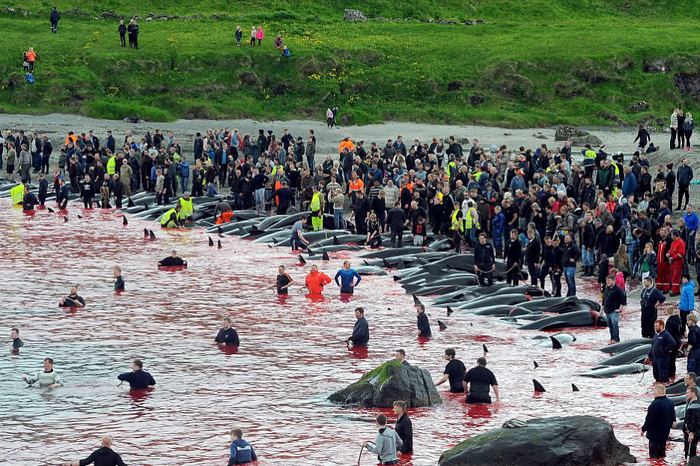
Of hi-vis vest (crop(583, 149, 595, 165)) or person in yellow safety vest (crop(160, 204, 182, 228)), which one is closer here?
hi-vis vest (crop(583, 149, 595, 165))

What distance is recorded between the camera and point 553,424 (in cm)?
1944

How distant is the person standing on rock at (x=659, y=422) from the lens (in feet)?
63.9

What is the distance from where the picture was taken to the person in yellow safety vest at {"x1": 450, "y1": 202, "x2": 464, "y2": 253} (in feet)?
124

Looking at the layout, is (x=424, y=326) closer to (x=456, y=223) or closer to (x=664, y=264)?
(x=664, y=264)

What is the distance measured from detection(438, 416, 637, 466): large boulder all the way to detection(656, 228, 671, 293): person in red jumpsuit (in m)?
12.9

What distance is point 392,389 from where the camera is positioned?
23219mm

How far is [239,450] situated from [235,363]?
7560mm

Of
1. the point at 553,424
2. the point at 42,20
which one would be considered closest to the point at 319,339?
the point at 553,424

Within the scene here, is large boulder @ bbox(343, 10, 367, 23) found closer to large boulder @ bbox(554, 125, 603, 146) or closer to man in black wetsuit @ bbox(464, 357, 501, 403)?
large boulder @ bbox(554, 125, 603, 146)

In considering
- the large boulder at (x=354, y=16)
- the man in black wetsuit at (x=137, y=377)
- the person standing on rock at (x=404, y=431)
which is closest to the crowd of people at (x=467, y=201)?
the person standing on rock at (x=404, y=431)

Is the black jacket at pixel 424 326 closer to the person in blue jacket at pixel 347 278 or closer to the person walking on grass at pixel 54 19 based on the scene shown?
the person in blue jacket at pixel 347 278

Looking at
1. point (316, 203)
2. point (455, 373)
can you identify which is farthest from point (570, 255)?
point (316, 203)

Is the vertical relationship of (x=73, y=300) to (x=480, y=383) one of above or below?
above

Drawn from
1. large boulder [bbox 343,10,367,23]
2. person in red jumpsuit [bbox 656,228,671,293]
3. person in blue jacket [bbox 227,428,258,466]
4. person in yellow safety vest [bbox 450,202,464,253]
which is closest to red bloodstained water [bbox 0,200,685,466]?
person in blue jacket [bbox 227,428,258,466]
